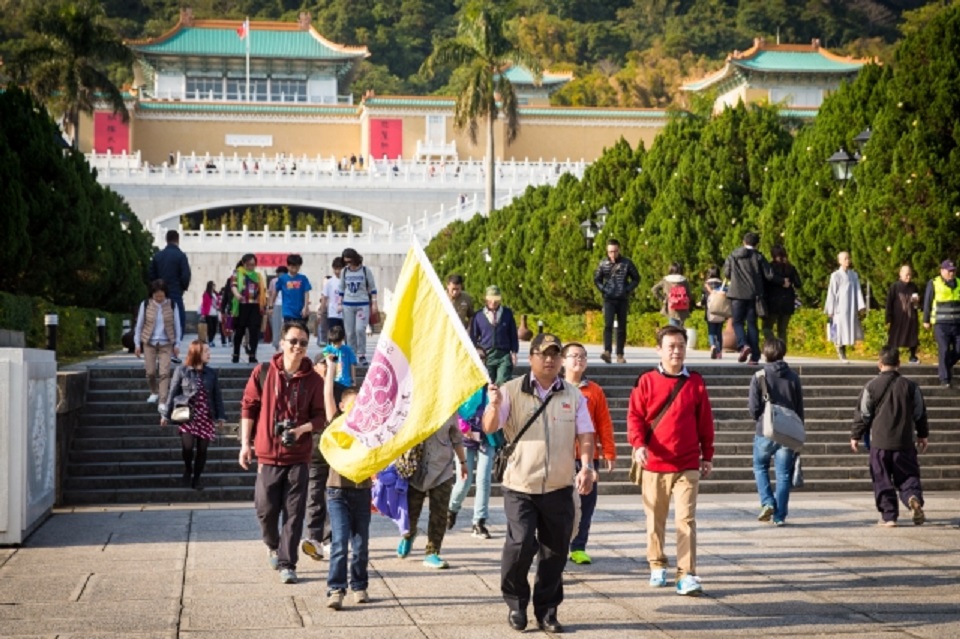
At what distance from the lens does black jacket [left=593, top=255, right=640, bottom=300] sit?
53.7 ft

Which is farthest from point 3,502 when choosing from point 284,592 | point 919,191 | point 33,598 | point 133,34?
point 133,34

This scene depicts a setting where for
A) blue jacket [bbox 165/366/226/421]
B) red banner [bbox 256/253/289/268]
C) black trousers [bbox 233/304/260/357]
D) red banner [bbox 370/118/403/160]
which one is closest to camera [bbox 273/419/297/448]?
blue jacket [bbox 165/366/226/421]

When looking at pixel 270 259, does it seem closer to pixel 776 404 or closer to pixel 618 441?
pixel 618 441

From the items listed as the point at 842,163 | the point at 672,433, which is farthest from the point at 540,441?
the point at 842,163

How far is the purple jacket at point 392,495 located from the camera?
363 inches

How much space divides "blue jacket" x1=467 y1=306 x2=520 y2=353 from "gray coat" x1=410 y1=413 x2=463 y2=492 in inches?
147

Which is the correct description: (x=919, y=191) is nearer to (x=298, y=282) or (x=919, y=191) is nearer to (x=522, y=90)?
(x=298, y=282)

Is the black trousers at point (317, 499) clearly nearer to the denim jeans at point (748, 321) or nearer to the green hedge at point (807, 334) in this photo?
the denim jeans at point (748, 321)

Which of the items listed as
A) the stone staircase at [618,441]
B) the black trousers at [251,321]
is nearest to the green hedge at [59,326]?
the black trousers at [251,321]

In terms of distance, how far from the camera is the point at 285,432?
28.2ft

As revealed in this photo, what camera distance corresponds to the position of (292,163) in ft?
196

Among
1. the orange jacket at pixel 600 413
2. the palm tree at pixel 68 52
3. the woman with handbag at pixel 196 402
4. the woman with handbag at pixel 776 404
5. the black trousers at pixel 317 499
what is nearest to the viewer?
the orange jacket at pixel 600 413

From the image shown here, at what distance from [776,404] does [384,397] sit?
457 cm

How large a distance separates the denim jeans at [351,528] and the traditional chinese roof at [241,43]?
62666 millimetres
